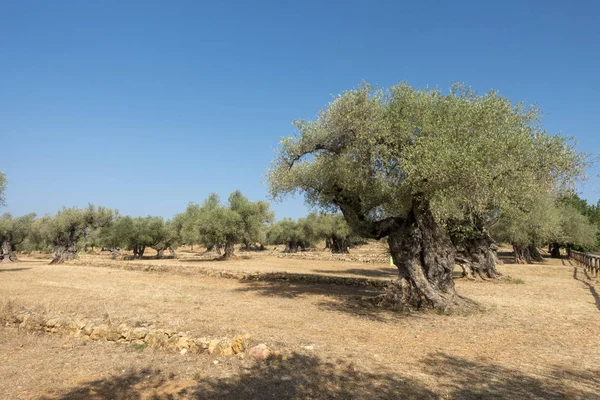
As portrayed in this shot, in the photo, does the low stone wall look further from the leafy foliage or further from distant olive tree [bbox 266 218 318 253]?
distant olive tree [bbox 266 218 318 253]

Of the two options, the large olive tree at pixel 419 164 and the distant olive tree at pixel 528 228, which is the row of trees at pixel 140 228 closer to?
the distant olive tree at pixel 528 228

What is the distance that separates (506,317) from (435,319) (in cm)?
290

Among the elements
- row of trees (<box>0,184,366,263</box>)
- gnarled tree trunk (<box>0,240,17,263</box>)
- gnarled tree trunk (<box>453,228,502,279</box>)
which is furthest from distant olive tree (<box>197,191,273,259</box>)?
gnarled tree trunk (<box>453,228,502,279</box>)

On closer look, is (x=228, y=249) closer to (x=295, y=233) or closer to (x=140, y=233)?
(x=140, y=233)

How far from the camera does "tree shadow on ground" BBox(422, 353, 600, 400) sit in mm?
6402

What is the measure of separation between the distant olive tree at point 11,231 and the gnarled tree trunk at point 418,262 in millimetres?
51967

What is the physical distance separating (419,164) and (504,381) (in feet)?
23.0

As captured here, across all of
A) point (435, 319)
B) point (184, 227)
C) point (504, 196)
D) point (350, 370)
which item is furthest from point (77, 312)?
point (184, 227)

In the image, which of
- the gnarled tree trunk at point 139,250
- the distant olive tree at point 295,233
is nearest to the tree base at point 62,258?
the gnarled tree trunk at point 139,250

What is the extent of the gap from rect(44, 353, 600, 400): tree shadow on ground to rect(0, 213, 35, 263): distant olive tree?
170 feet

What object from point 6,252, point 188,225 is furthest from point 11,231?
point 188,225

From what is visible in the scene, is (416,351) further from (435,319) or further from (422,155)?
(422,155)

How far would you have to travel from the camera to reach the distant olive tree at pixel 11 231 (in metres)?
46.6

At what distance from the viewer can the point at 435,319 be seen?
12664 millimetres
